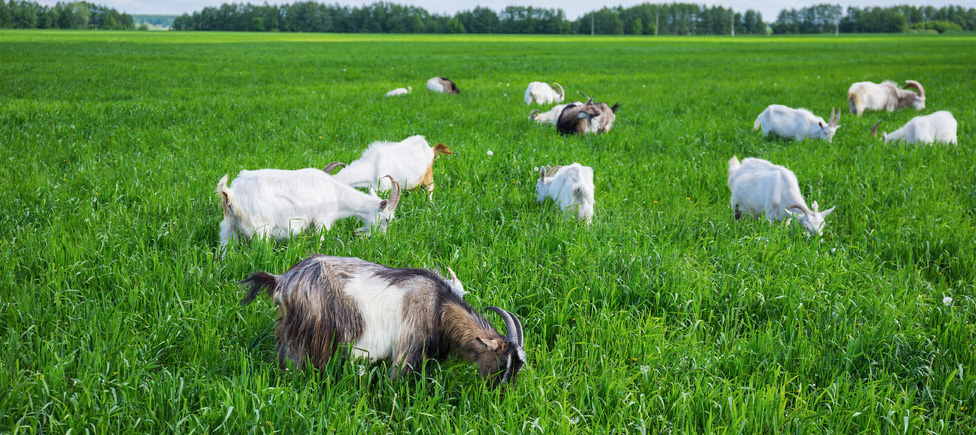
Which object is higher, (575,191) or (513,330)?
(575,191)

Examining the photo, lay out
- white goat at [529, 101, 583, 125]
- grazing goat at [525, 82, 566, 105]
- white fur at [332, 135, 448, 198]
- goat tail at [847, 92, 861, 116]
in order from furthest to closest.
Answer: grazing goat at [525, 82, 566, 105], goat tail at [847, 92, 861, 116], white goat at [529, 101, 583, 125], white fur at [332, 135, 448, 198]

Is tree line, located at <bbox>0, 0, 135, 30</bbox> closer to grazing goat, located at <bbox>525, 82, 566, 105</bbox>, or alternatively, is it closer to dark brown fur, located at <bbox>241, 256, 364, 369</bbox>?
grazing goat, located at <bbox>525, 82, 566, 105</bbox>

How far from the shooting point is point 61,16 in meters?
104

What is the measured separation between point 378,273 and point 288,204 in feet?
5.67

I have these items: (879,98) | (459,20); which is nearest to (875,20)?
(459,20)

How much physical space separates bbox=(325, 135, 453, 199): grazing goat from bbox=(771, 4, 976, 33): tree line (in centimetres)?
14010

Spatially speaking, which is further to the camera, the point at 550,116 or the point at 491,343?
the point at 550,116

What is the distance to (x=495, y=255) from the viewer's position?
431 centimetres

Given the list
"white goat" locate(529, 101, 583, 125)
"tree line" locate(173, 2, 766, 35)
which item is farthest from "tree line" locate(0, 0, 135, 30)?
"white goat" locate(529, 101, 583, 125)

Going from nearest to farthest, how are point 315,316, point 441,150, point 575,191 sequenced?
point 315,316 < point 575,191 < point 441,150

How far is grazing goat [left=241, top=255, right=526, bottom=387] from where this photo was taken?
8.79 ft

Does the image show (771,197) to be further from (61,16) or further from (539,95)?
(61,16)

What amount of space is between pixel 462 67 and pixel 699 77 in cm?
996

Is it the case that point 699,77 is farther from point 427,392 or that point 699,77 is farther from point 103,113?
point 427,392
